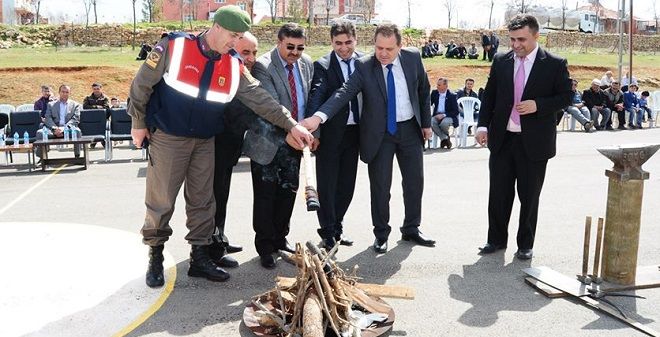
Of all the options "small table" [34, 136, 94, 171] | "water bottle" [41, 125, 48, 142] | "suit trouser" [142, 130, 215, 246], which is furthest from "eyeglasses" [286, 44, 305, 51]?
"water bottle" [41, 125, 48, 142]

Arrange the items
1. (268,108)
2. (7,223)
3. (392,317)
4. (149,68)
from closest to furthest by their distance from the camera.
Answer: (392,317) → (149,68) → (268,108) → (7,223)

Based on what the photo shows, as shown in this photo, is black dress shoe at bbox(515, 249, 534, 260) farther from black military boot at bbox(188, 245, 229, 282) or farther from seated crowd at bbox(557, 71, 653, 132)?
seated crowd at bbox(557, 71, 653, 132)

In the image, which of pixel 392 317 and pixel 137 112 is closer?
pixel 392 317

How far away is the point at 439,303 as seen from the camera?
507 centimetres

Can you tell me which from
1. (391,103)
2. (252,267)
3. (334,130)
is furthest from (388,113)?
(252,267)

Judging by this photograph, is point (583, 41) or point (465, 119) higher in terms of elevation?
point (583, 41)

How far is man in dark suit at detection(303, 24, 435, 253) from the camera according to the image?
6074mm

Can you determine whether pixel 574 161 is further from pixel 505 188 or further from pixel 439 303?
pixel 439 303

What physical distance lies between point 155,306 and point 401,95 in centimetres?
284

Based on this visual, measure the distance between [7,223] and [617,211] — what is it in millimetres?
6110

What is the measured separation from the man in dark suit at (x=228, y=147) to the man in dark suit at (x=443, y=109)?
347 inches

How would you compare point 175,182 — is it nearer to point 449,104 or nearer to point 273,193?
point 273,193

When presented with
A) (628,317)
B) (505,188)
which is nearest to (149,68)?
(505,188)

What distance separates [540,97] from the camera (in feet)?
19.4
